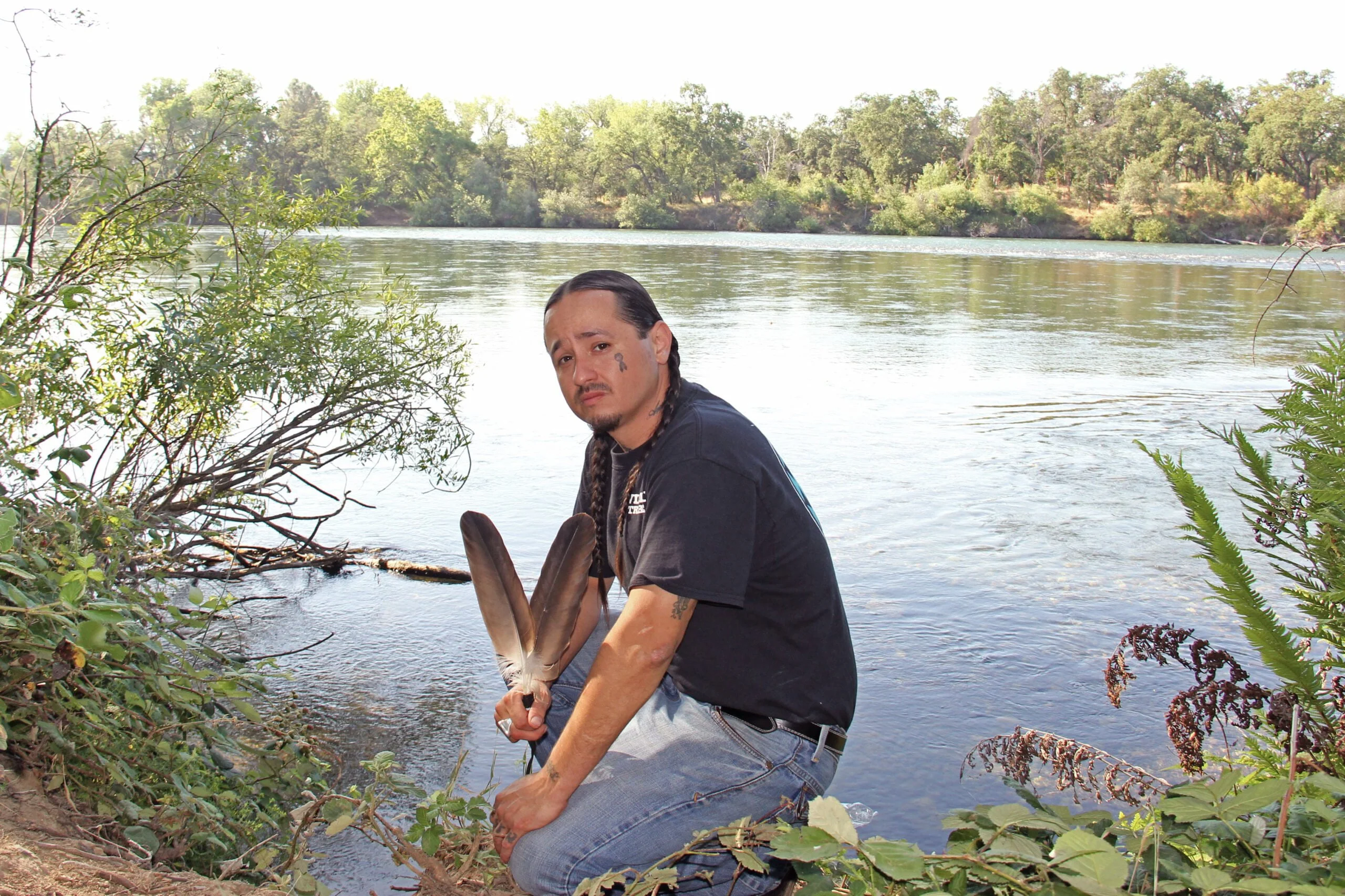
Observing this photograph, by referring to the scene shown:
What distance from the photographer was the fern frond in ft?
8.59

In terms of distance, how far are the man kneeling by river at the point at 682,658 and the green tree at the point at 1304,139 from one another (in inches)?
3532

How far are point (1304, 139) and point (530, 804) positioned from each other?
9477 centimetres

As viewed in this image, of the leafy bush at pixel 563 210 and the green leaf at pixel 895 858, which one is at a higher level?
the leafy bush at pixel 563 210

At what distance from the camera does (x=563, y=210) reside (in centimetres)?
8356

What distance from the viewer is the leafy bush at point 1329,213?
53906 mm

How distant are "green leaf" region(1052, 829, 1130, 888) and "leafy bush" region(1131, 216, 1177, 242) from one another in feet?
249

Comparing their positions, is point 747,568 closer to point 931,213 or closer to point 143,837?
point 143,837

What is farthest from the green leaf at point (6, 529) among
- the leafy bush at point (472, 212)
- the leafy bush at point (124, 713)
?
the leafy bush at point (472, 212)

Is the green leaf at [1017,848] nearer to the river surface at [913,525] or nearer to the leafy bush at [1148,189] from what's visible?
the river surface at [913,525]

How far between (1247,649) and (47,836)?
527 cm

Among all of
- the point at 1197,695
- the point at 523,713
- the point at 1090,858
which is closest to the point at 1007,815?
the point at 1090,858

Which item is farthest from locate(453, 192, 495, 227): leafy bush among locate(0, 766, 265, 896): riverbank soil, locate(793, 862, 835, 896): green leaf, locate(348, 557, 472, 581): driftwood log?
locate(793, 862, 835, 896): green leaf

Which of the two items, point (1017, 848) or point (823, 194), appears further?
point (823, 194)

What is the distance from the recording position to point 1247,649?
5559 mm
